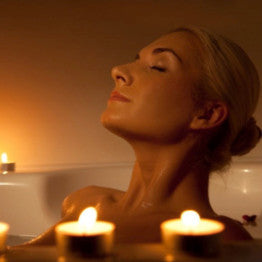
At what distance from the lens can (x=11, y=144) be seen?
6.04ft

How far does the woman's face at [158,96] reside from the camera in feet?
2.88

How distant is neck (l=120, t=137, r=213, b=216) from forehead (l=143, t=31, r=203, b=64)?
0.58 feet

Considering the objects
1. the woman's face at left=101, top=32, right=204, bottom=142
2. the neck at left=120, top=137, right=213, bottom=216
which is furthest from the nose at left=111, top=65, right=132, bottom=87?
the neck at left=120, top=137, right=213, bottom=216

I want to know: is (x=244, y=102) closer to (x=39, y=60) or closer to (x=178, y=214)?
(x=178, y=214)

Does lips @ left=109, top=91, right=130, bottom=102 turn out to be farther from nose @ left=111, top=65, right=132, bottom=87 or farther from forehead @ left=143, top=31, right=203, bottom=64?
forehead @ left=143, top=31, right=203, bottom=64

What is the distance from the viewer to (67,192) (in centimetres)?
164

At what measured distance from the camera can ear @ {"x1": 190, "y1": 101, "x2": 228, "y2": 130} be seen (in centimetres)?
91

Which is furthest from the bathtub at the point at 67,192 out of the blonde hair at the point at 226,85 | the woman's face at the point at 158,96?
the woman's face at the point at 158,96

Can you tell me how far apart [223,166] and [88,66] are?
98cm

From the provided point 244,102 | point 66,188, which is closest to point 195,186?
point 244,102

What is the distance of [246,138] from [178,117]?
0.20 meters

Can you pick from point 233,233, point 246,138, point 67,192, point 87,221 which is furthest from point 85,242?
point 67,192

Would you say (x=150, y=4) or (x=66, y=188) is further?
(x=150, y=4)

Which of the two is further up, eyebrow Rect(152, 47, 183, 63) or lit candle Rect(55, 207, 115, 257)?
eyebrow Rect(152, 47, 183, 63)
